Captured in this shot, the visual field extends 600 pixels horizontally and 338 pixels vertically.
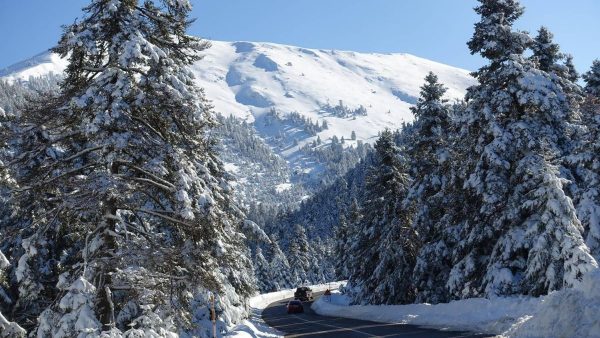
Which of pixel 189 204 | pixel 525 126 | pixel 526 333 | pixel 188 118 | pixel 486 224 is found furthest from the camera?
pixel 486 224

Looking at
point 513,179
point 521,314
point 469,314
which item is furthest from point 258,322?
point 521,314

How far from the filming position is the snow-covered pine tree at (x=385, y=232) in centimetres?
3200

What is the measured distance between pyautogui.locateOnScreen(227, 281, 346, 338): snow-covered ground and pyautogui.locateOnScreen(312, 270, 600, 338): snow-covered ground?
6.14 metres

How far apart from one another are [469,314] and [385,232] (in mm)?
15168

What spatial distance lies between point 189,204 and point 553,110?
16.4 metres

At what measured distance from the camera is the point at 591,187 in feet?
72.1

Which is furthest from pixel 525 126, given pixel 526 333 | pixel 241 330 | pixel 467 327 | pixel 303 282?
pixel 303 282

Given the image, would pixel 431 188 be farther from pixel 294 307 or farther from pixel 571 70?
pixel 294 307

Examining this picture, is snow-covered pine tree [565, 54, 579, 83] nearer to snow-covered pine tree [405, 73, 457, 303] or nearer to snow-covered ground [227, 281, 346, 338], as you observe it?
snow-covered pine tree [405, 73, 457, 303]

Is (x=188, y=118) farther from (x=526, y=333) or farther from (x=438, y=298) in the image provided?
(x=438, y=298)

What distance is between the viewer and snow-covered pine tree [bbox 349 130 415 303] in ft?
105

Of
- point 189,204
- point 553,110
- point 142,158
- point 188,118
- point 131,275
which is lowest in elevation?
point 131,275

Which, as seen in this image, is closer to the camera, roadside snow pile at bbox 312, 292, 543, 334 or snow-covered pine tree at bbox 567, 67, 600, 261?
roadside snow pile at bbox 312, 292, 543, 334

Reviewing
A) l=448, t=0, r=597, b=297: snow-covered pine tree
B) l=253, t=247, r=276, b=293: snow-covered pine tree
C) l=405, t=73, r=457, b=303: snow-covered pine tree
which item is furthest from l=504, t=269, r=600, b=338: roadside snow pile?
l=253, t=247, r=276, b=293: snow-covered pine tree
